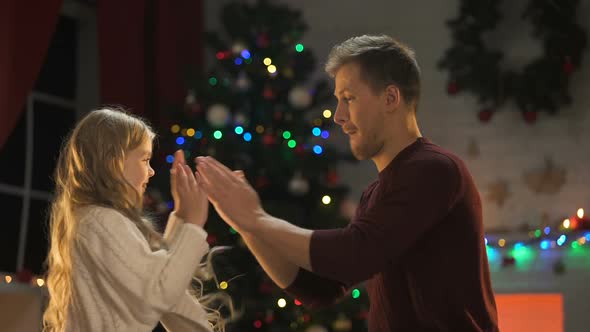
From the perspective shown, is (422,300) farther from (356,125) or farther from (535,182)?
(535,182)

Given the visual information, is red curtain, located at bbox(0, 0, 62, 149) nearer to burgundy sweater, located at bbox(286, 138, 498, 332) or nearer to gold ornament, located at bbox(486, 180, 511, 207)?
gold ornament, located at bbox(486, 180, 511, 207)

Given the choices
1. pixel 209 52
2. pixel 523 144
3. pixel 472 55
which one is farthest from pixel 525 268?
pixel 209 52

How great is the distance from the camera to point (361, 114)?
2.16 m

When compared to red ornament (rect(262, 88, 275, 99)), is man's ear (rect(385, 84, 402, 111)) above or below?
above

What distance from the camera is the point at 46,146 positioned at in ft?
16.9

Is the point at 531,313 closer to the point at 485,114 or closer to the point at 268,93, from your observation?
the point at 485,114

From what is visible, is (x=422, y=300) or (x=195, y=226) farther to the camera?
(x=195, y=226)

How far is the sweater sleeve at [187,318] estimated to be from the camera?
2.20 meters

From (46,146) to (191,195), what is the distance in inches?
125

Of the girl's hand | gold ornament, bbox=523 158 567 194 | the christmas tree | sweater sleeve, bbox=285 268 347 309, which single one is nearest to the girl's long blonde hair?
the girl's hand

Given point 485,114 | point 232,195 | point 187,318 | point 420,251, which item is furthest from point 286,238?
point 485,114

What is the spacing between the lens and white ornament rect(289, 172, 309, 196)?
4.50 metres

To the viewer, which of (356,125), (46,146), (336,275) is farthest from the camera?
(46,146)

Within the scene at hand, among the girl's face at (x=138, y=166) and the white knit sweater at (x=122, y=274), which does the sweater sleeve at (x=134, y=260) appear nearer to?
the white knit sweater at (x=122, y=274)
